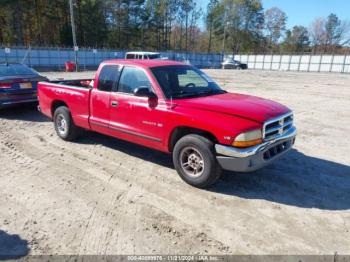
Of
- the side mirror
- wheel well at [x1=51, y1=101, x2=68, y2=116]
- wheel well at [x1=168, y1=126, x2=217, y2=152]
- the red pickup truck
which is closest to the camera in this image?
the red pickup truck

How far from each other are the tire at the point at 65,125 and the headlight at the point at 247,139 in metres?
3.97

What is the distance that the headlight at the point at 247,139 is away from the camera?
3904 millimetres

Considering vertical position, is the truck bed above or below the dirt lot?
above

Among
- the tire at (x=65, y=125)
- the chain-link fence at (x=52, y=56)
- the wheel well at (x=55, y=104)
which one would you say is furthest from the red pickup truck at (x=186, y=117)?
the chain-link fence at (x=52, y=56)

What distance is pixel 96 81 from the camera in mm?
5766

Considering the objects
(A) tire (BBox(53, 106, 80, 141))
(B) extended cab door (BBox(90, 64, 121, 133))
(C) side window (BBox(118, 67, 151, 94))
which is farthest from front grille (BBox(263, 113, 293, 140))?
(A) tire (BBox(53, 106, 80, 141))

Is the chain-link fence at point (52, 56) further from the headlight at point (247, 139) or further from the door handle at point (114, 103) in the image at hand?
the headlight at point (247, 139)

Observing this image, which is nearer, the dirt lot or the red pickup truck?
the dirt lot

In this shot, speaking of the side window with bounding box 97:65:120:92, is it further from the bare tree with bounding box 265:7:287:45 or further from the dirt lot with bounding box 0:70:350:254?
the bare tree with bounding box 265:7:287:45

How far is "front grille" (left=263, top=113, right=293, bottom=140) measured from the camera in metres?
4.15

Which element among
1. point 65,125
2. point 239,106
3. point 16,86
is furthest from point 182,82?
point 16,86

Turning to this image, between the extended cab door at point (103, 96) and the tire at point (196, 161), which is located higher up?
the extended cab door at point (103, 96)

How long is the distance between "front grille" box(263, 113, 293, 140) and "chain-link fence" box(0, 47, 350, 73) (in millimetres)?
32224

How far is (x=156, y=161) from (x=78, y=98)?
2129mm
